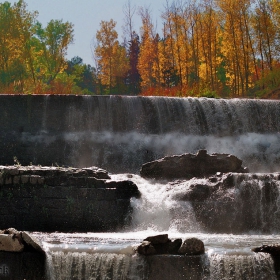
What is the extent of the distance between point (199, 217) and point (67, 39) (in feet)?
133

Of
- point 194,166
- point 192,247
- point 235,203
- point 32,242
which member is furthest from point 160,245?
point 194,166

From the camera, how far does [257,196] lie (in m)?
19.2

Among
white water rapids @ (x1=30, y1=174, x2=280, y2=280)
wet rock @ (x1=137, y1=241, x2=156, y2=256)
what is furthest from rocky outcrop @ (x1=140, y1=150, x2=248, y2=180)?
wet rock @ (x1=137, y1=241, x2=156, y2=256)

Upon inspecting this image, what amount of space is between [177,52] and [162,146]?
877 inches

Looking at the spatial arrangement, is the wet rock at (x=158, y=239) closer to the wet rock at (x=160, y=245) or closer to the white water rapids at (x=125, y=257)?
the wet rock at (x=160, y=245)

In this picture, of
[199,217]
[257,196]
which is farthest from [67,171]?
[257,196]

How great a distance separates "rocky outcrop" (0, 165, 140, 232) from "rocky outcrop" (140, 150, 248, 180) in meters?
2.78

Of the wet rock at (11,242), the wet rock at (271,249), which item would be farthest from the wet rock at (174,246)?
the wet rock at (11,242)

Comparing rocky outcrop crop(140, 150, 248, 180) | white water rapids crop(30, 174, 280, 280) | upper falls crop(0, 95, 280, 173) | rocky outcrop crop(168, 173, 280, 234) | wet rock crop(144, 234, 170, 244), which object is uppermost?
upper falls crop(0, 95, 280, 173)

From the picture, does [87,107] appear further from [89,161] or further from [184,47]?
[184,47]

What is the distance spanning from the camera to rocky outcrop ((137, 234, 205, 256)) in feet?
43.8

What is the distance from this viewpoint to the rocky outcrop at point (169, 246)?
13.3 metres

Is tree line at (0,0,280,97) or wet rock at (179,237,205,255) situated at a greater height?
tree line at (0,0,280,97)

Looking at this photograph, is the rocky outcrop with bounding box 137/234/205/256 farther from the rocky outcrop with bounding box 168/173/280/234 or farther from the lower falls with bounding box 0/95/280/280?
the rocky outcrop with bounding box 168/173/280/234
